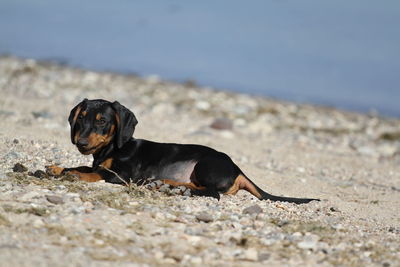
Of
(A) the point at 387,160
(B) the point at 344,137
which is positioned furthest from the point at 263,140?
(B) the point at 344,137

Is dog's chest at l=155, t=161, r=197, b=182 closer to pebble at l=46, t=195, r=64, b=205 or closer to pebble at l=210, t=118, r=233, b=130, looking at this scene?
pebble at l=46, t=195, r=64, b=205

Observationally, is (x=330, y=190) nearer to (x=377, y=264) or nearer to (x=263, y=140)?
(x=377, y=264)

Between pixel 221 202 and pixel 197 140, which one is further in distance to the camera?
pixel 197 140

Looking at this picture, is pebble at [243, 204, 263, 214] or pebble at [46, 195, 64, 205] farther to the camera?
pebble at [243, 204, 263, 214]

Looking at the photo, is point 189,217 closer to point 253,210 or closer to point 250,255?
point 253,210

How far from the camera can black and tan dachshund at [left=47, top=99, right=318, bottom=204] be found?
726cm

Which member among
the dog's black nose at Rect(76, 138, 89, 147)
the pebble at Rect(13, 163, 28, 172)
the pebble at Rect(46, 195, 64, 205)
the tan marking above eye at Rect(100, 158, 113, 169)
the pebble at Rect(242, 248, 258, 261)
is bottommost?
the pebble at Rect(242, 248, 258, 261)

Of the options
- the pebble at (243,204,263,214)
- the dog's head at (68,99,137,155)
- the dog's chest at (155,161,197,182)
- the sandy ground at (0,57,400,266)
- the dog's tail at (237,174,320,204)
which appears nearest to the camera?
the sandy ground at (0,57,400,266)

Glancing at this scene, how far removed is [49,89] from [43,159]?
1396 cm

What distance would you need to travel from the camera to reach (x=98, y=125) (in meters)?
7.30

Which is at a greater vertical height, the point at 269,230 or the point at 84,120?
the point at 84,120

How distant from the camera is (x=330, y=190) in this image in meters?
9.52

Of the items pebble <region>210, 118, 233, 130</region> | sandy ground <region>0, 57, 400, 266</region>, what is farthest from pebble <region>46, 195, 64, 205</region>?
pebble <region>210, 118, 233, 130</region>

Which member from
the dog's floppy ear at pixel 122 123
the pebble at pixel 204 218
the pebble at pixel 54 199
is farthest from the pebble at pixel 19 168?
the pebble at pixel 204 218
